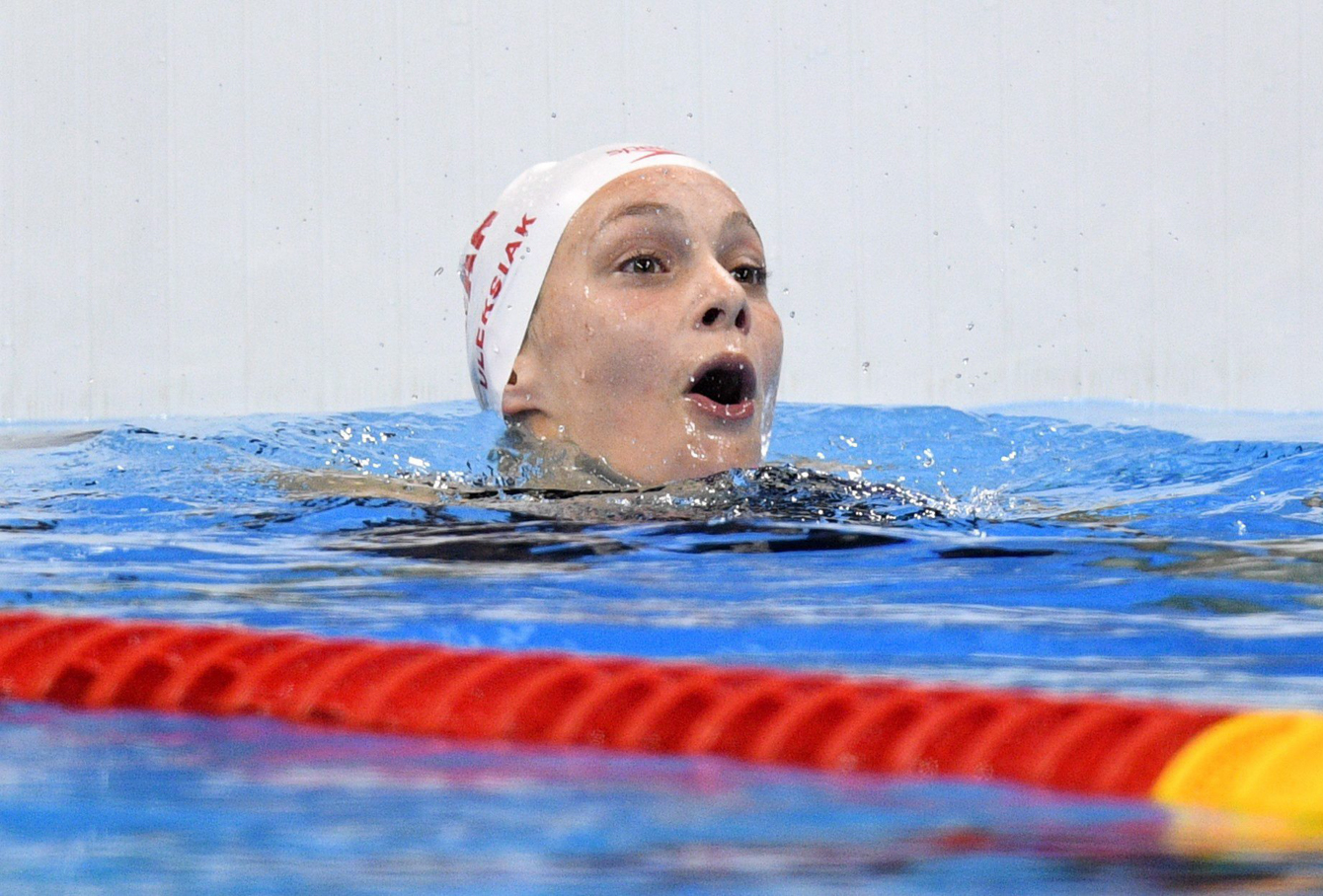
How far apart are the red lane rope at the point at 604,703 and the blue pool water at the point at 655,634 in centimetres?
4

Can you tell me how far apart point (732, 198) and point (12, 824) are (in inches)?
87.5

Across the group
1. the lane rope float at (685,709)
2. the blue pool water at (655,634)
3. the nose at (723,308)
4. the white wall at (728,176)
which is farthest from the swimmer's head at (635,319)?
the white wall at (728,176)

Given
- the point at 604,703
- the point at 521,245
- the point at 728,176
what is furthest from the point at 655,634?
the point at 728,176

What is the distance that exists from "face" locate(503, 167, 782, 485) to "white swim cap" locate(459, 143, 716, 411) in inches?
1.4

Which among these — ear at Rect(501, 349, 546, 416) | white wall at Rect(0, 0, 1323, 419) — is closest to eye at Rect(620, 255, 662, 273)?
ear at Rect(501, 349, 546, 416)

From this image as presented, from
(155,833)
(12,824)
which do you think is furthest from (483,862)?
Answer: (12,824)

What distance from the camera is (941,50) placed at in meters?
7.20

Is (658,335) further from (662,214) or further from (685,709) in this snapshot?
(685,709)

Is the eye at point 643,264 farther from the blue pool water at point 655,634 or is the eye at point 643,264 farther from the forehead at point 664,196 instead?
the blue pool water at point 655,634

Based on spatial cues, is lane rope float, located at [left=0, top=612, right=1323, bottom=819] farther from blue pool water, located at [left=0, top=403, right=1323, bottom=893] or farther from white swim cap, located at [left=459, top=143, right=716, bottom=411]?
white swim cap, located at [left=459, top=143, right=716, bottom=411]

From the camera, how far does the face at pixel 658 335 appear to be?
117 inches

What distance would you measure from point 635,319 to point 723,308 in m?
0.18

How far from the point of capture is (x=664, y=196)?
3143mm

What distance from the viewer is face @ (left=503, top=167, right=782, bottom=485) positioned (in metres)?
2.97
